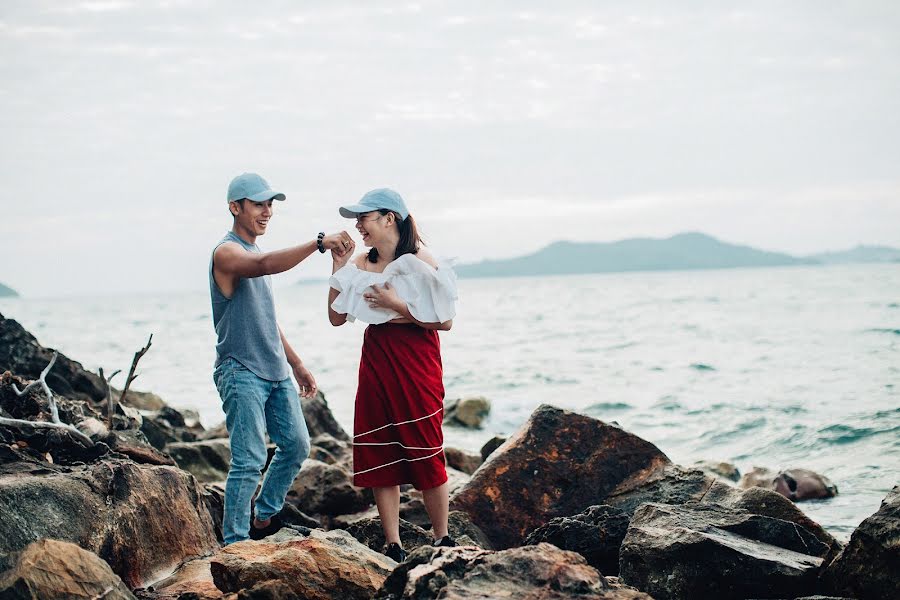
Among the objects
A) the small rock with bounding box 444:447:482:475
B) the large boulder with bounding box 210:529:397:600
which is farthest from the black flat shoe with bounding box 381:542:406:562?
the small rock with bounding box 444:447:482:475

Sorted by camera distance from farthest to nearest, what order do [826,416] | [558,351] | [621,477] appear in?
[558,351]
[826,416]
[621,477]

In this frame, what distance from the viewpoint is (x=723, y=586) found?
14.4ft

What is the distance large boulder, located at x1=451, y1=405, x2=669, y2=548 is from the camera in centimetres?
625

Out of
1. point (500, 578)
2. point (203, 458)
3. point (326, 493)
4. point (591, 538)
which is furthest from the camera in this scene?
point (203, 458)

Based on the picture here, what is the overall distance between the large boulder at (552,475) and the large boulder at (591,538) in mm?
1277

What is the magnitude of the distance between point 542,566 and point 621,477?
9.79ft

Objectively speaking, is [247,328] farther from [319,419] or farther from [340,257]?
[319,419]

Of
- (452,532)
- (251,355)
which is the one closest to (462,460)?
(452,532)

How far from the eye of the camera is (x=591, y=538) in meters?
4.92

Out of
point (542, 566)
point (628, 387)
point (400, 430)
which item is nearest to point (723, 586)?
point (542, 566)

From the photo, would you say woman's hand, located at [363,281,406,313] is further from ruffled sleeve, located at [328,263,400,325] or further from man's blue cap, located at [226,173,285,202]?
man's blue cap, located at [226,173,285,202]

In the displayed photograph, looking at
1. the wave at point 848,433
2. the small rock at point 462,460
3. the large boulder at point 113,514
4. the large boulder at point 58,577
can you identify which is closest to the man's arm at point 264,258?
the large boulder at point 113,514

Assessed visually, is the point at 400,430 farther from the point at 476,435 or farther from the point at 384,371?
the point at 476,435

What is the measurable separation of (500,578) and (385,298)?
180cm
